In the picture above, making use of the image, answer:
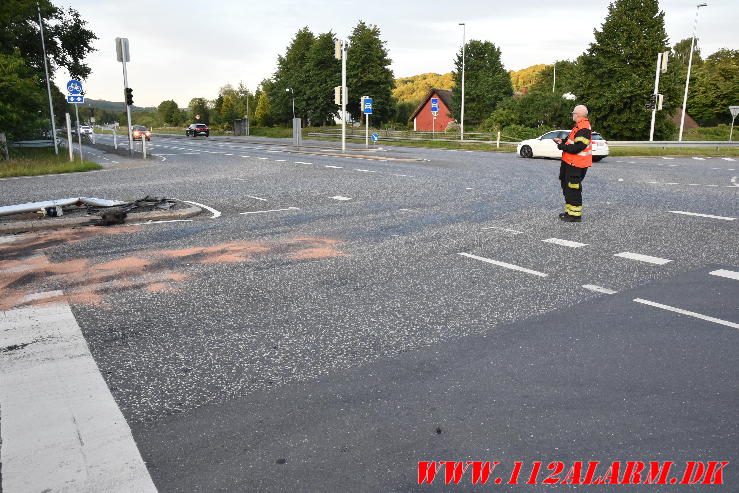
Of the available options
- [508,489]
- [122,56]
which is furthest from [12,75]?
[508,489]

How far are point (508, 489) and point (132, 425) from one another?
2016 mm

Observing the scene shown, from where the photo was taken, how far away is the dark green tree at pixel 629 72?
4762 cm

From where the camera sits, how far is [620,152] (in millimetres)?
29938

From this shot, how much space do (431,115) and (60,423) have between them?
72.8 m

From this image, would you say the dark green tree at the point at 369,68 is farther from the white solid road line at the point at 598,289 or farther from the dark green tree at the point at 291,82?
the white solid road line at the point at 598,289

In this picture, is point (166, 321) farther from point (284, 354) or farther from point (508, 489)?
point (508, 489)

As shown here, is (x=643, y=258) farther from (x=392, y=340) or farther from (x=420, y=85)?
(x=420, y=85)

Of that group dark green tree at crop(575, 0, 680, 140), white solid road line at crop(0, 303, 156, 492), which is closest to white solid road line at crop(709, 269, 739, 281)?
white solid road line at crop(0, 303, 156, 492)

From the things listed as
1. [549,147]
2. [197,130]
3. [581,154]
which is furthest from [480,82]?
[581,154]

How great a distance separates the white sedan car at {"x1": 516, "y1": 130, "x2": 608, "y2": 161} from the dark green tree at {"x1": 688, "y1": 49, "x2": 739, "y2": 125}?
168ft

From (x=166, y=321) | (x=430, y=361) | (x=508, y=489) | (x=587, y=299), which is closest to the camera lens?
(x=508, y=489)

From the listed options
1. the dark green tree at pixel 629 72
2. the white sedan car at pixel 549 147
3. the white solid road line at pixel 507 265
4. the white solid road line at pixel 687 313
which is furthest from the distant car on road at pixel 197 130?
the white solid road line at pixel 687 313

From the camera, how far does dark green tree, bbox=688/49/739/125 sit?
2630 inches

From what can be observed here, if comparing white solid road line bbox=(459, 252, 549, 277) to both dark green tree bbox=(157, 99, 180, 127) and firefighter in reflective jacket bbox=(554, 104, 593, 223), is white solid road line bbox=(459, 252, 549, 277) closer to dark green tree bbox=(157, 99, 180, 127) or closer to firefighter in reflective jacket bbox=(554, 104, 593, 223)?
firefighter in reflective jacket bbox=(554, 104, 593, 223)
